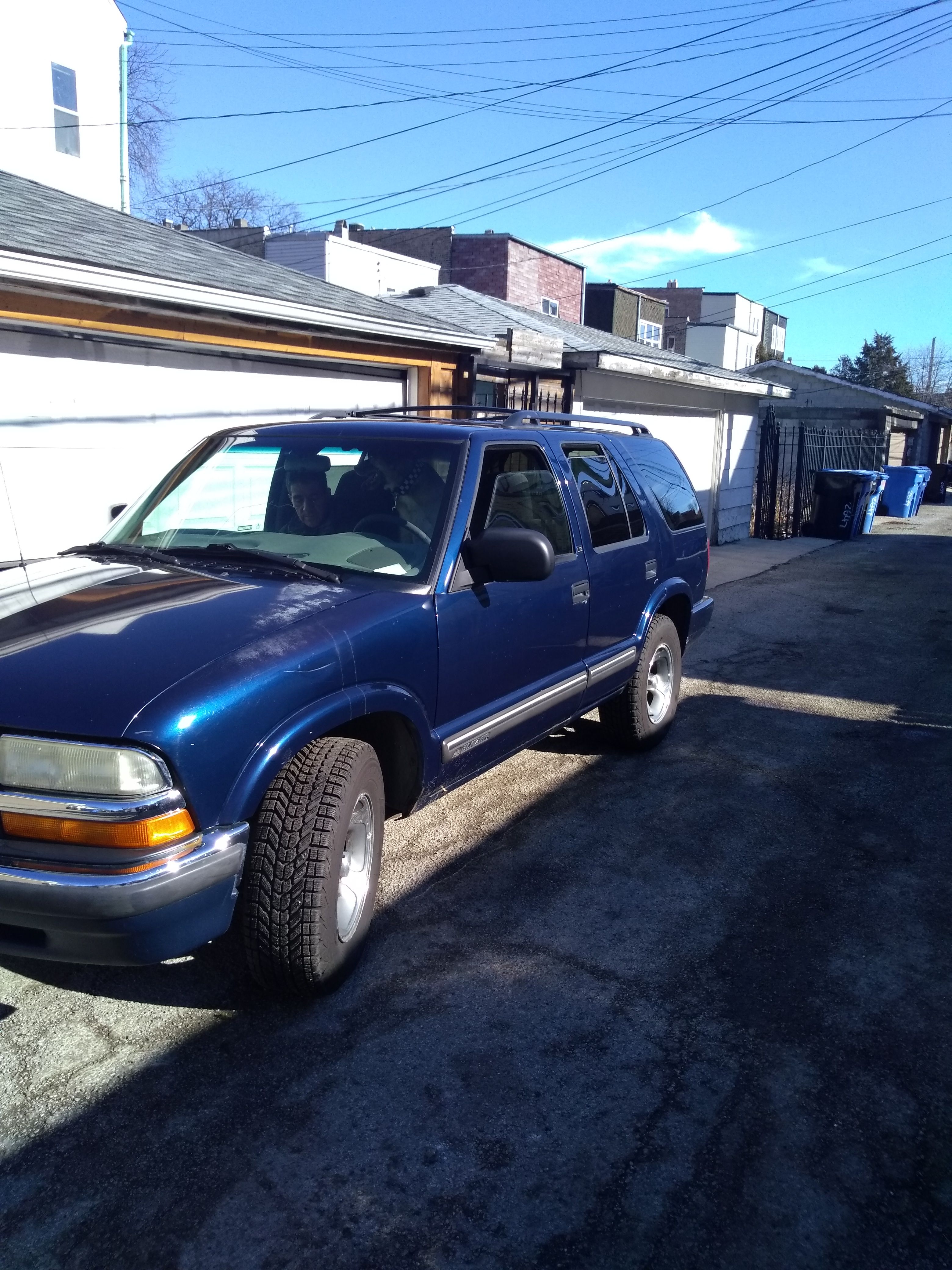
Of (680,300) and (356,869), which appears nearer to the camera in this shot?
(356,869)

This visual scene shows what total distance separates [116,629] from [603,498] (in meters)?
2.94

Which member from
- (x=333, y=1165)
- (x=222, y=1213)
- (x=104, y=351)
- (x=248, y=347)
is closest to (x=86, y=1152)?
(x=222, y=1213)

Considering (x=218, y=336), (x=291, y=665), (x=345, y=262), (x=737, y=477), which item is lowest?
(x=291, y=665)

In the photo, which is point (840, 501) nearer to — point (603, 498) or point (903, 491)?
point (903, 491)

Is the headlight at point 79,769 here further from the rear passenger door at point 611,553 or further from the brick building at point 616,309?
the brick building at point 616,309

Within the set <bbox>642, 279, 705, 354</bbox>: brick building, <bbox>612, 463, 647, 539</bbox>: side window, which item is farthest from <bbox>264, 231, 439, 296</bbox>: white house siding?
<bbox>642, 279, 705, 354</bbox>: brick building

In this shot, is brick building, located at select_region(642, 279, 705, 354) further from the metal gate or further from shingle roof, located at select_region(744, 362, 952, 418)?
the metal gate

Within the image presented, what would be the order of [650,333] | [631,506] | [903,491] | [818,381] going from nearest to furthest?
1. [631,506]
2. [903,491]
3. [818,381]
4. [650,333]

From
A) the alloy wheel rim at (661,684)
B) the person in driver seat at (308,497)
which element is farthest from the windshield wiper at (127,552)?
the alloy wheel rim at (661,684)

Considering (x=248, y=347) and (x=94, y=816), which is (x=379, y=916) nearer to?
(x=94, y=816)

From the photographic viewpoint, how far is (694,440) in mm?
16812

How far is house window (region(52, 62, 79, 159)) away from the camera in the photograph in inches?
645

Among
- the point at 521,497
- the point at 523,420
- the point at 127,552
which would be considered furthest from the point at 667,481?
the point at 127,552

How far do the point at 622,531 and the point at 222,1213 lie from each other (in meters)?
3.86
